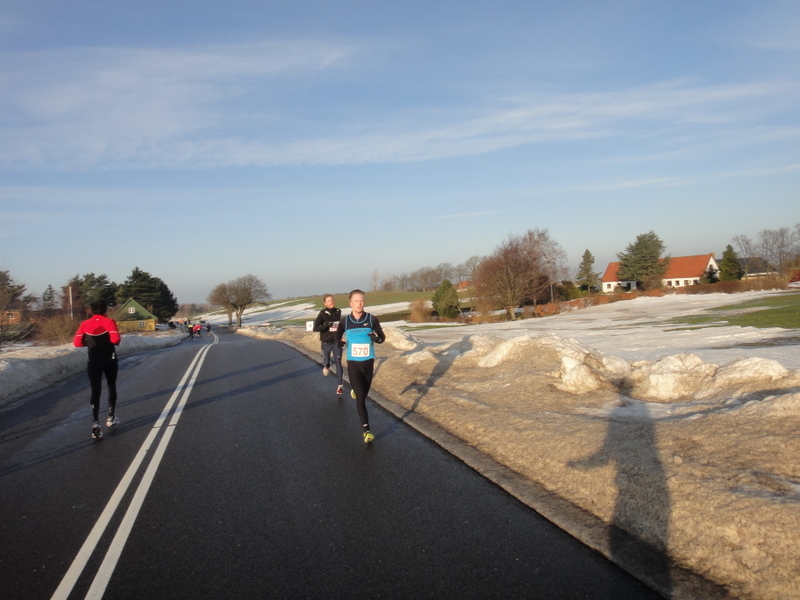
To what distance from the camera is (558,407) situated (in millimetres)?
8422

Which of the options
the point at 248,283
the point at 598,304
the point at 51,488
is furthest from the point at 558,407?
the point at 248,283

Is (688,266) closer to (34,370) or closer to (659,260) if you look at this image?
(659,260)

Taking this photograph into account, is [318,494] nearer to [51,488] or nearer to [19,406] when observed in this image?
[51,488]

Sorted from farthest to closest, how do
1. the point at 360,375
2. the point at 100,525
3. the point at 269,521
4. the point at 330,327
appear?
1. the point at 330,327
2. the point at 360,375
3. the point at 100,525
4. the point at 269,521

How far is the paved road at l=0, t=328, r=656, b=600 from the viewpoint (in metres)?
3.93

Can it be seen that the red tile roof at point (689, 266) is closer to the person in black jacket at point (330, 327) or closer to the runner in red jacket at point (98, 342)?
the person in black jacket at point (330, 327)

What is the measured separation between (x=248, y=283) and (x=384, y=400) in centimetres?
10323

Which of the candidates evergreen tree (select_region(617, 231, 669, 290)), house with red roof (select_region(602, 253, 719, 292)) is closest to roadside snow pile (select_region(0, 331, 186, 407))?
evergreen tree (select_region(617, 231, 669, 290))

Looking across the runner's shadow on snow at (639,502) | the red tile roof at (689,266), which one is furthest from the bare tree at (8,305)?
the red tile roof at (689,266)

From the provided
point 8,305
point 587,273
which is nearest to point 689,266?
point 587,273

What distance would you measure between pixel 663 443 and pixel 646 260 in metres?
80.3

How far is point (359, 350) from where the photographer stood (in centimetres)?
814

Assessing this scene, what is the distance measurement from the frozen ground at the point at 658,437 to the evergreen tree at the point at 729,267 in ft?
225

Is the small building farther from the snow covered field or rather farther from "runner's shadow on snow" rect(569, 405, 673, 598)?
"runner's shadow on snow" rect(569, 405, 673, 598)
